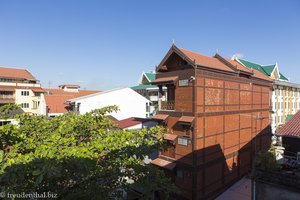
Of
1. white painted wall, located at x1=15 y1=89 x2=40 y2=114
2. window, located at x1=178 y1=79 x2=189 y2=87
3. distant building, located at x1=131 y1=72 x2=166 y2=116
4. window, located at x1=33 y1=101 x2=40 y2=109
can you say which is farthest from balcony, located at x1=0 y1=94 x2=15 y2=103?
window, located at x1=178 y1=79 x2=189 y2=87

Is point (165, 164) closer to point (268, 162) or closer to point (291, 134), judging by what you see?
point (268, 162)

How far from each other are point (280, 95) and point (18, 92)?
4772 centimetres

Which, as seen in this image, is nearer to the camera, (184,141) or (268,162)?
(268,162)

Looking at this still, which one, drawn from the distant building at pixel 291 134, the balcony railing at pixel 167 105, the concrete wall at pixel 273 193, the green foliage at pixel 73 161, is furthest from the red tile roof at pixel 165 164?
the green foliage at pixel 73 161

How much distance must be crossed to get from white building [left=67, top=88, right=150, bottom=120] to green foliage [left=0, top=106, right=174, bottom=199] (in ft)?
68.9

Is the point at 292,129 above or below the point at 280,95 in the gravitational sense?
below

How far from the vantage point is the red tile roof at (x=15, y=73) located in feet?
139

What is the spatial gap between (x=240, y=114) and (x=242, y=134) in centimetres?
214

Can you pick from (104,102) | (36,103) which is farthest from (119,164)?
(36,103)

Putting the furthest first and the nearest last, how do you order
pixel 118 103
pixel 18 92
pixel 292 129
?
pixel 18 92
pixel 118 103
pixel 292 129

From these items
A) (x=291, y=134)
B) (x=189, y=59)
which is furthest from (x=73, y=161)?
(x=189, y=59)

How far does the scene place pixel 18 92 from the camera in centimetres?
3838

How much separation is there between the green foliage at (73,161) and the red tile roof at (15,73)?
43.7 metres

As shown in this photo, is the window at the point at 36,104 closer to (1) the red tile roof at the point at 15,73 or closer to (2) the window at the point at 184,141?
(1) the red tile roof at the point at 15,73
